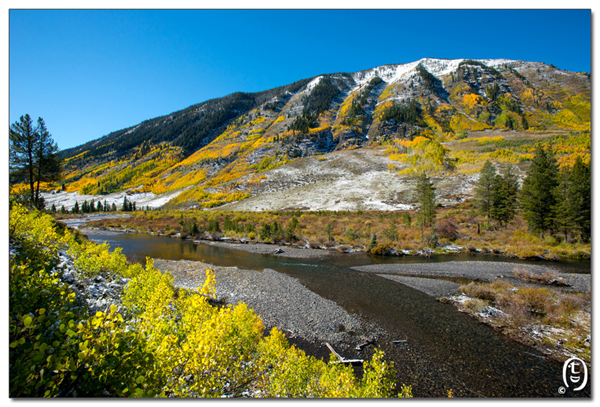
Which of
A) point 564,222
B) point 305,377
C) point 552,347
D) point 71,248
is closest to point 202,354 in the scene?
point 305,377

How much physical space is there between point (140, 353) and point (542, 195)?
33.2 m

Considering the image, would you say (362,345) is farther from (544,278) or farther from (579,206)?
(579,206)

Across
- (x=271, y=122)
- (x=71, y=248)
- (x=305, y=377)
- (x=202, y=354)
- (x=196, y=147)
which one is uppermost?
(x=271, y=122)

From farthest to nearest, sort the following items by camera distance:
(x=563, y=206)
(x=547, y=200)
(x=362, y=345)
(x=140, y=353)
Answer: (x=547, y=200), (x=563, y=206), (x=362, y=345), (x=140, y=353)

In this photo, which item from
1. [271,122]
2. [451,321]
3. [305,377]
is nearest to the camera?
[305,377]

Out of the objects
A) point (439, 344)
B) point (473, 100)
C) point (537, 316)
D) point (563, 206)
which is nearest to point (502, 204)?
point (563, 206)

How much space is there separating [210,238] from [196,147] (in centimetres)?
15631

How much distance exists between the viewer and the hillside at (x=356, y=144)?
68188 millimetres

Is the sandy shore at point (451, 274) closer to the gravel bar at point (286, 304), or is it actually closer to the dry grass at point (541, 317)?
the dry grass at point (541, 317)

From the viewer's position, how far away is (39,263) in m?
5.02

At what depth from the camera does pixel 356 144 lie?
124500mm

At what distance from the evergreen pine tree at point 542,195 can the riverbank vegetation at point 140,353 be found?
29361mm

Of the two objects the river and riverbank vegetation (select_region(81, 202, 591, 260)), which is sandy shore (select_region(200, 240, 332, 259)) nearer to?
riverbank vegetation (select_region(81, 202, 591, 260))
